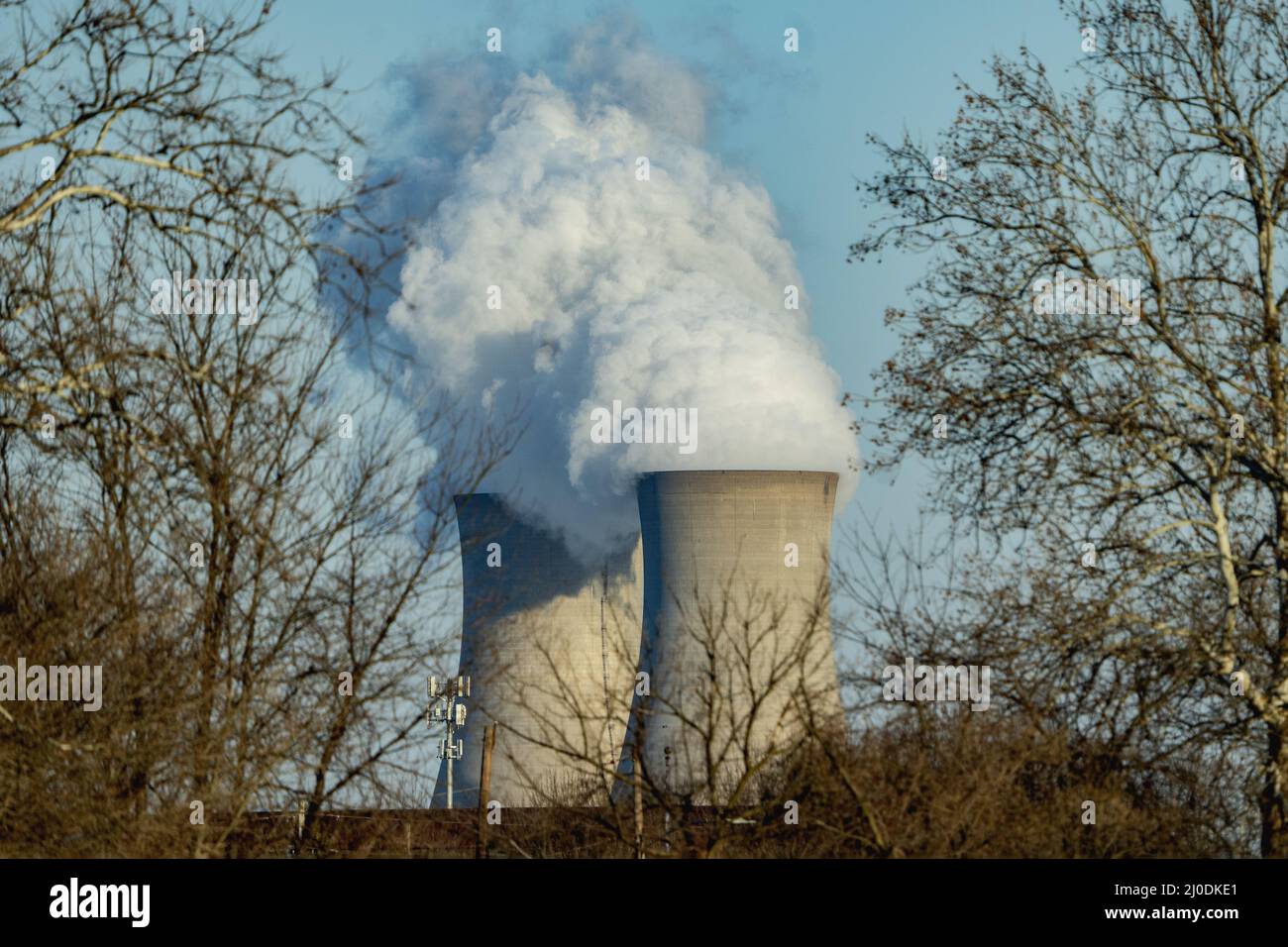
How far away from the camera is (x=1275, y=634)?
804 centimetres

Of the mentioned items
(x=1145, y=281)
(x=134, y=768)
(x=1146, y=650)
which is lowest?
(x=134, y=768)

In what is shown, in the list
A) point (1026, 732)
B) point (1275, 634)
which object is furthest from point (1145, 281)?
point (1026, 732)

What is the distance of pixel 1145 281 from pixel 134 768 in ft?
16.2

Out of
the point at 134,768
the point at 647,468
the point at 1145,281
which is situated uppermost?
the point at 647,468

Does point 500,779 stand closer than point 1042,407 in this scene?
No

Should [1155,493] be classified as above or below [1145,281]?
below

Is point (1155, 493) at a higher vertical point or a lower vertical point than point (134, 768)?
higher

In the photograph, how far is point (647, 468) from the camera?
2441 cm
